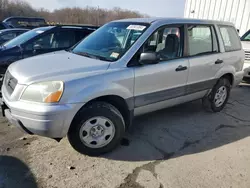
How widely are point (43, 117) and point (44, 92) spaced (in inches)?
10.8

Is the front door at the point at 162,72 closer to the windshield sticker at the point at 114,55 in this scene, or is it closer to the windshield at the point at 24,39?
the windshield sticker at the point at 114,55

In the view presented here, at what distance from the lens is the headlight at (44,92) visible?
8.23ft

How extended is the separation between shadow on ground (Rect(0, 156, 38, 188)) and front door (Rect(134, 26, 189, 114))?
63.8 inches

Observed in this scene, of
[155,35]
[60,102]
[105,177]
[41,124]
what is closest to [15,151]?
[41,124]

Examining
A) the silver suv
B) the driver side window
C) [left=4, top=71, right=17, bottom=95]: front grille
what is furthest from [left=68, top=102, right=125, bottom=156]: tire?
the driver side window

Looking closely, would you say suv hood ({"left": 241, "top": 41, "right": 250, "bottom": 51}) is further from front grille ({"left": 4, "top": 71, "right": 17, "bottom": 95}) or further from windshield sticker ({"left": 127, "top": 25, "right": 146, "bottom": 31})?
front grille ({"left": 4, "top": 71, "right": 17, "bottom": 95})

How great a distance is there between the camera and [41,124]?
253cm

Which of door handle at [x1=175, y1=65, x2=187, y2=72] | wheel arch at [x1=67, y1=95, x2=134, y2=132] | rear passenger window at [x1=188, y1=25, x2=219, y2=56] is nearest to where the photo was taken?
wheel arch at [x1=67, y1=95, x2=134, y2=132]

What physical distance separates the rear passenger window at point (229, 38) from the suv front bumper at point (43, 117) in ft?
10.7

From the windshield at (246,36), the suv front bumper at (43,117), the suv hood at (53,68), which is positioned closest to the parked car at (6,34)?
the suv hood at (53,68)

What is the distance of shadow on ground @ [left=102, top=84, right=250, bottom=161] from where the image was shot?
318cm

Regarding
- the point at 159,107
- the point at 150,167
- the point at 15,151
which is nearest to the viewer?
the point at 150,167

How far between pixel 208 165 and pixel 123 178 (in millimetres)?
1130

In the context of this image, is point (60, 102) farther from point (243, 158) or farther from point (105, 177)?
point (243, 158)
